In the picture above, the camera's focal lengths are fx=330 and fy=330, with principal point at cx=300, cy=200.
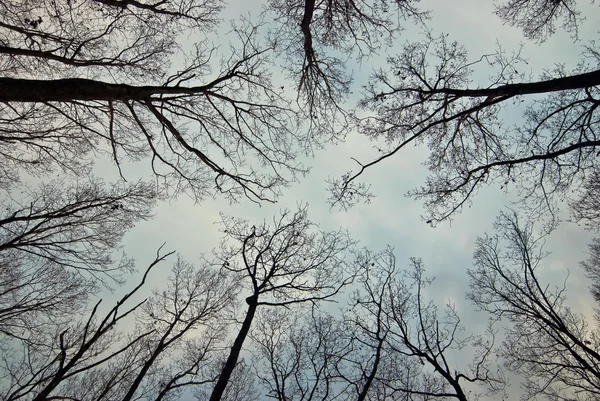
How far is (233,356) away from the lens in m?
7.88

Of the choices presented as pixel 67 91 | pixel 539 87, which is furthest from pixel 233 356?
pixel 539 87

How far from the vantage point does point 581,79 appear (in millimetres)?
4891

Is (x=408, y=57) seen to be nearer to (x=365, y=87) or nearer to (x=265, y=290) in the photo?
(x=365, y=87)

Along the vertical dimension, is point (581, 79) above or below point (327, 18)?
below

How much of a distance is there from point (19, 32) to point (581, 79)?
9.12 meters

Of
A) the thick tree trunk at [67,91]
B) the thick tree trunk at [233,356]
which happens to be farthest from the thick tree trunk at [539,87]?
the thick tree trunk at [233,356]

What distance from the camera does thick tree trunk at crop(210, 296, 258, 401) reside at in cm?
740

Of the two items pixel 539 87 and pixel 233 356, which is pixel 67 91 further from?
pixel 539 87

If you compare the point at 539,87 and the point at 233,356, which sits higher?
the point at 539,87

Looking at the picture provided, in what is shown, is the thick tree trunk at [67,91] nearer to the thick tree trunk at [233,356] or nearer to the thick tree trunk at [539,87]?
the thick tree trunk at [539,87]

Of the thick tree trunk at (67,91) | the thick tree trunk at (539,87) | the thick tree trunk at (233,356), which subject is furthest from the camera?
the thick tree trunk at (233,356)

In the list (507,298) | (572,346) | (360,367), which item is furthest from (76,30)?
(572,346)

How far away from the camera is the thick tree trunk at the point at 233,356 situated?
7.40m

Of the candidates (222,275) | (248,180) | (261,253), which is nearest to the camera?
(248,180)
